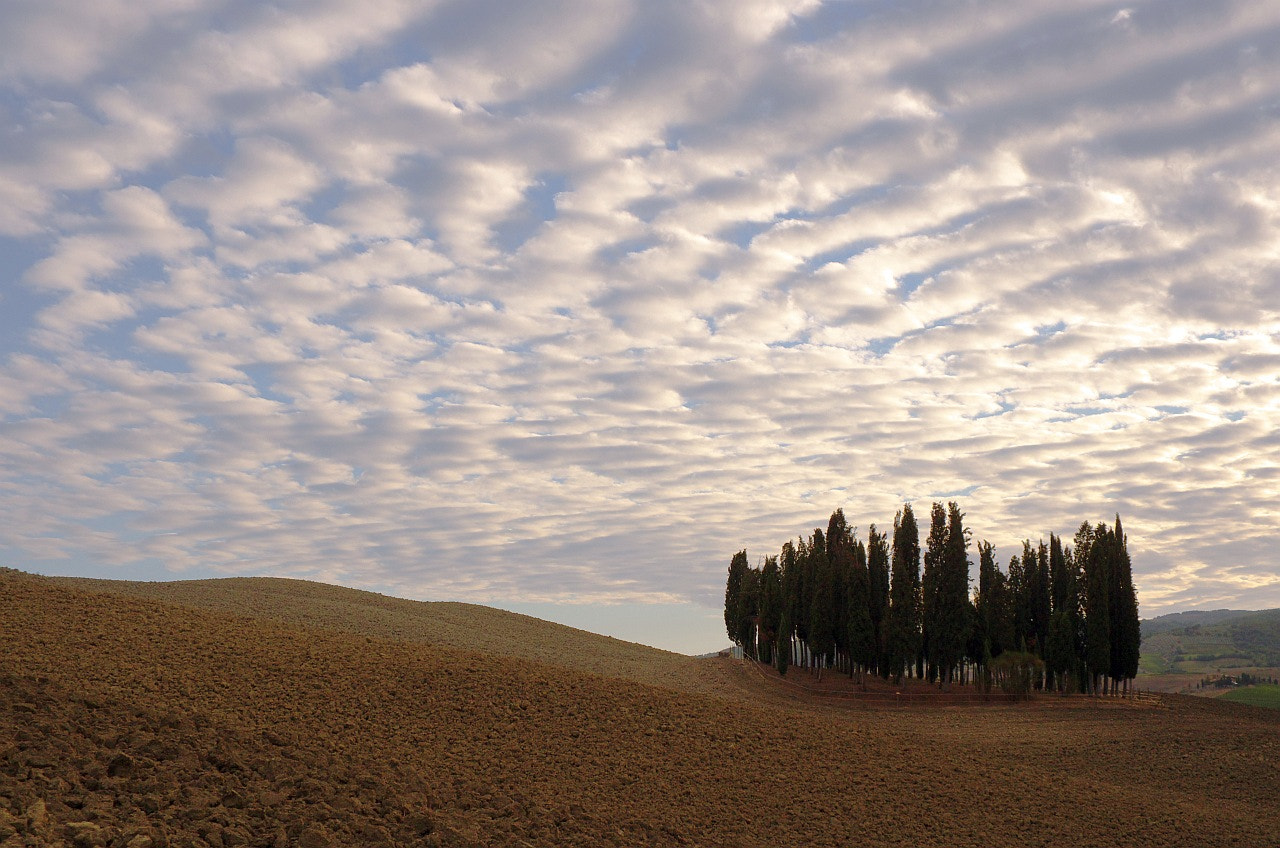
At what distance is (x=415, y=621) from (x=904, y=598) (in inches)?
959

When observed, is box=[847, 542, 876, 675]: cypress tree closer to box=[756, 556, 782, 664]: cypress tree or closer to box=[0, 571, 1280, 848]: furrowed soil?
box=[756, 556, 782, 664]: cypress tree

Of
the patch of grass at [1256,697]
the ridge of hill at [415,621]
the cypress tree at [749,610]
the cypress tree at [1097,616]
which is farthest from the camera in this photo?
the cypress tree at [749,610]

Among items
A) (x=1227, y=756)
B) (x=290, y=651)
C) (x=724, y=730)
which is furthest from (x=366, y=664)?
(x=1227, y=756)

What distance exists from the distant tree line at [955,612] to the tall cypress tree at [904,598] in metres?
0.07

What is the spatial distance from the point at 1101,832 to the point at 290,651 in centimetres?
1993

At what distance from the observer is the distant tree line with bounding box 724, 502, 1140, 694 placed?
48.6 m

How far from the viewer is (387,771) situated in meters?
17.0

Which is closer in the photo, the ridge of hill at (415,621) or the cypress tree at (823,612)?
the ridge of hill at (415,621)

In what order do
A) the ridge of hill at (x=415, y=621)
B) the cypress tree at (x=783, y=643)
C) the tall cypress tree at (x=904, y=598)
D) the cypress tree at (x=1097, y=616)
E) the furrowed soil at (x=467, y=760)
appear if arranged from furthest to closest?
the cypress tree at (x=783, y=643), the cypress tree at (x=1097, y=616), the tall cypress tree at (x=904, y=598), the ridge of hill at (x=415, y=621), the furrowed soil at (x=467, y=760)

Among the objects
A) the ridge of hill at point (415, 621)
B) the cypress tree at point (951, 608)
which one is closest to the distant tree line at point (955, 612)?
the cypress tree at point (951, 608)

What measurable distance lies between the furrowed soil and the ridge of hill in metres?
7.92

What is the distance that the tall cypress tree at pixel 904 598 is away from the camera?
47344mm

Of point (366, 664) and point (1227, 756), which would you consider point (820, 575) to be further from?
point (366, 664)

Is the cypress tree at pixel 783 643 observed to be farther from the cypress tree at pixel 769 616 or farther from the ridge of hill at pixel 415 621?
the ridge of hill at pixel 415 621
